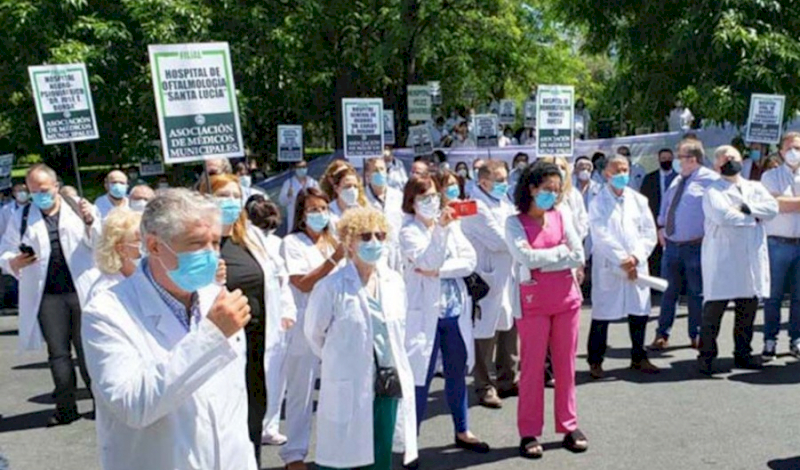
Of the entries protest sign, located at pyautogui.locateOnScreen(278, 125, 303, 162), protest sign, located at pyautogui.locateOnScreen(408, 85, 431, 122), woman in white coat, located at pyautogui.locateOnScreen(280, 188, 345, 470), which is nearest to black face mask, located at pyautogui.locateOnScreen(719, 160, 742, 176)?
woman in white coat, located at pyautogui.locateOnScreen(280, 188, 345, 470)

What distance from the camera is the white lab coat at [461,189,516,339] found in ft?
25.4

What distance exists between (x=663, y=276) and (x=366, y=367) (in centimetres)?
577

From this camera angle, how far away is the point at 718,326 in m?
8.59

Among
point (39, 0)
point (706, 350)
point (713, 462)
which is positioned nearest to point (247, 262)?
point (713, 462)

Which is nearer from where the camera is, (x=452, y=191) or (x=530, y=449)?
(x=530, y=449)

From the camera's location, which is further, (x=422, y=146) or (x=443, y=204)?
(x=422, y=146)

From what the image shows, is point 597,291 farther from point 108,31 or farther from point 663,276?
point 108,31

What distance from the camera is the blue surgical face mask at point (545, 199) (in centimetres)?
650

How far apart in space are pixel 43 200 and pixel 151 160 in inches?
372

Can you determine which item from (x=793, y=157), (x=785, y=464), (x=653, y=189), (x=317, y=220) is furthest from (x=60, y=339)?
(x=653, y=189)

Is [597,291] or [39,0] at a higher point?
[39,0]

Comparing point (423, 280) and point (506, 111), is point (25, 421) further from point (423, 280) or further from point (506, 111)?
point (506, 111)

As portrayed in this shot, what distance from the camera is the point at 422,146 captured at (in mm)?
16766

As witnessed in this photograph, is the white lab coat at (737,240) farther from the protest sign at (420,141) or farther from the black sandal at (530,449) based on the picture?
the protest sign at (420,141)
